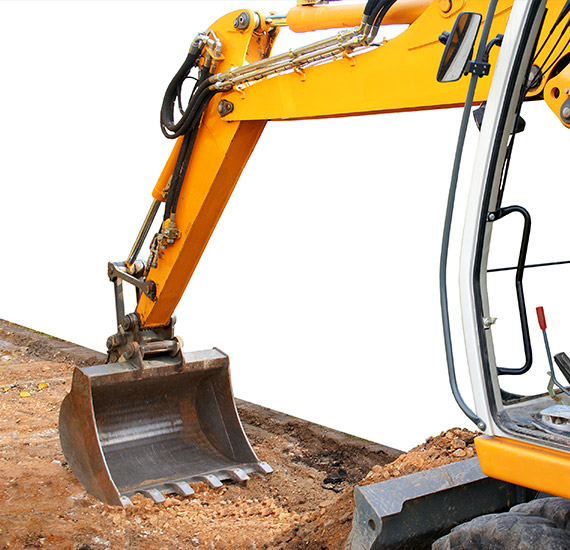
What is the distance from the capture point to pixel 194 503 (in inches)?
168

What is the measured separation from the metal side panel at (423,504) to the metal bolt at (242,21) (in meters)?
2.36

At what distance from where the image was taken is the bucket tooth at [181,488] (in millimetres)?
4332

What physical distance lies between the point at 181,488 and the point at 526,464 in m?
2.71

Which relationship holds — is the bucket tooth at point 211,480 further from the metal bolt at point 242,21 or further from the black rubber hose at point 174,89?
the metal bolt at point 242,21

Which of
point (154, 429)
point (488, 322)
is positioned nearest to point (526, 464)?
point (488, 322)

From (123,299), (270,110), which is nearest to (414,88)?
(270,110)

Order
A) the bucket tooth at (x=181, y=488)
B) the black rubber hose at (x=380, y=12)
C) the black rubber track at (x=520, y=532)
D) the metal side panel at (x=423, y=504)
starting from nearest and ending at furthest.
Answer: the black rubber track at (x=520, y=532) < the metal side panel at (x=423, y=504) < the black rubber hose at (x=380, y=12) < the bucket tooth at (x=181, y=488)

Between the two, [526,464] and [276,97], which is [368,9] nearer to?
[276,97]

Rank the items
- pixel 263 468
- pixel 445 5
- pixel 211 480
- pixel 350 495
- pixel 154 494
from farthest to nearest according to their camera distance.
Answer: pixel 263 468, pixel 211 480, pixel 154 494, pixel 350 495, pixel 445 5

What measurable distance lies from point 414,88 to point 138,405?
285 centimetres

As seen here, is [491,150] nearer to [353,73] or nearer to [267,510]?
[353,73]

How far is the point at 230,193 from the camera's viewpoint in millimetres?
4070

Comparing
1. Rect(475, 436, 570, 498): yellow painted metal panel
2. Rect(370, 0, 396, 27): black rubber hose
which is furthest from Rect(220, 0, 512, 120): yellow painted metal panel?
Rect(475, 436, 570, 498): yellow painted metal panel

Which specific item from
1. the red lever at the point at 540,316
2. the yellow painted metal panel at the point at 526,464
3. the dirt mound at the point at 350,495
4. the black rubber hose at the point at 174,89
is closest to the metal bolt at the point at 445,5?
the red lever at the point at 540,316
